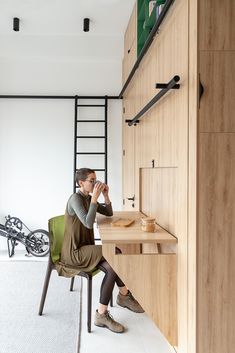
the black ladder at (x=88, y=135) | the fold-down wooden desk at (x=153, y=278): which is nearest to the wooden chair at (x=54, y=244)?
the fold-down wooden desk at (x=153, y=278)

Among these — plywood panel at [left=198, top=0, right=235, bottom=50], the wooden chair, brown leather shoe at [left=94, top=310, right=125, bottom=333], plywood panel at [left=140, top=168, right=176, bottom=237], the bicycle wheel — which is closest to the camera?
plywood panel at [left=198, top=0, right=235, bottom=50]

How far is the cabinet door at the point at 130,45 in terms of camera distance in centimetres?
397

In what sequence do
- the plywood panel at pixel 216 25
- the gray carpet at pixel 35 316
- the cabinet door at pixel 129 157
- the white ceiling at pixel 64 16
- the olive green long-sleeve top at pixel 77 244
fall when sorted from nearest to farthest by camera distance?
the plywood panel at pixel 216 25 < the gray carpet at pixel 35 316 < the olive green long-sleeve top at pixel 77 244 < the white ceiling at pixel 64 16 < the cabinet door at pixel 129 157

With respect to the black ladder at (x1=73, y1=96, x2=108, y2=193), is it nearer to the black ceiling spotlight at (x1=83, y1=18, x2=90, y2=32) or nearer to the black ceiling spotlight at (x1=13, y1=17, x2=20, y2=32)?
the black ceiling spotlight at (x1=83, y1=18, x2=90, y2=32)

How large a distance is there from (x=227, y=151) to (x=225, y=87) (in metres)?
0.34

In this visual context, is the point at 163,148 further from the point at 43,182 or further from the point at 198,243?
the point at 43,182

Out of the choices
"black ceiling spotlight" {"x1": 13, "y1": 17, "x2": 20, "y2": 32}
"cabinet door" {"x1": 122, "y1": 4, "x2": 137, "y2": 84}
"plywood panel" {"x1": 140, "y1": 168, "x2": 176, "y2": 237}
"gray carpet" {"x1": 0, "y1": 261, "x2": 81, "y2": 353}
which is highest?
"black ceiling spotlight" {"x1": 13, "y1": 17, "x2": 20, "y2": 32}

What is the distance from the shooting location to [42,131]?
5.29m

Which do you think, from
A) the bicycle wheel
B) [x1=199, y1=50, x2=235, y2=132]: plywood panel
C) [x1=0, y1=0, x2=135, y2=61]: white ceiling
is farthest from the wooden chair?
[x1=0, y1=0, x2=135, y2=61]: white ceiling

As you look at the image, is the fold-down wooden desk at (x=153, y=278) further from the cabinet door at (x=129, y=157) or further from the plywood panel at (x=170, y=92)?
the cabinet door at (x=129, y=157)

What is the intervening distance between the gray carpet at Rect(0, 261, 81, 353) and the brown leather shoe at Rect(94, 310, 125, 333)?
0.16m

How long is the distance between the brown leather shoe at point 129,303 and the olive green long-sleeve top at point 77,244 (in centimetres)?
56

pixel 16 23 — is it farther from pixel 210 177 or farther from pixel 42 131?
pixel 210 177

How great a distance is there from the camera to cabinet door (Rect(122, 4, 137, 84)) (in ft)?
13.0
